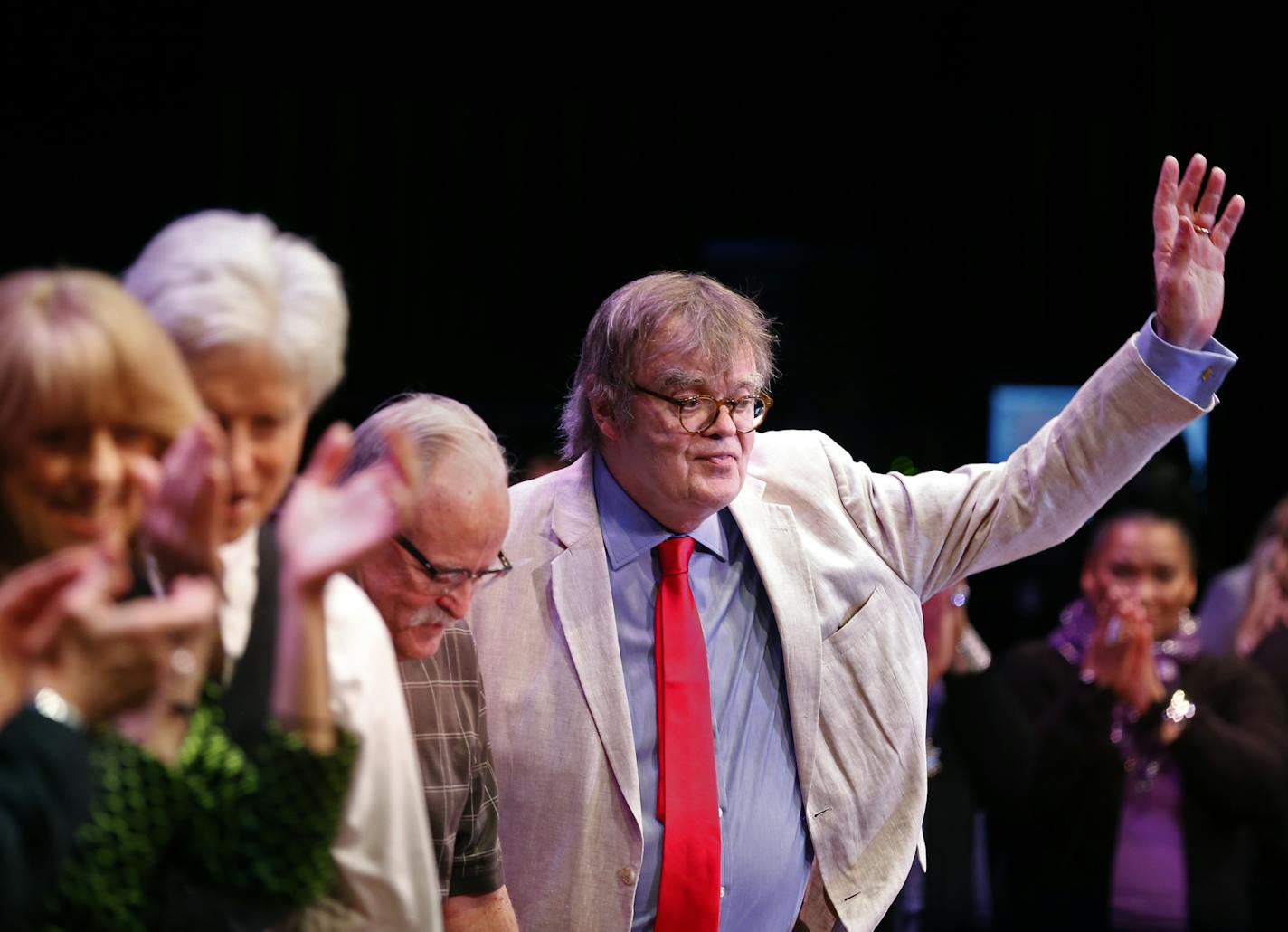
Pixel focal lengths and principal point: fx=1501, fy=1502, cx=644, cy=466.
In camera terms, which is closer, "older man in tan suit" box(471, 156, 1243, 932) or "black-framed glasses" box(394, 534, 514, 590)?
"black-framed glasses" box(394, 534, 514, 590)

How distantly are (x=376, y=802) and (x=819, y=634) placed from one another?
1.11 m

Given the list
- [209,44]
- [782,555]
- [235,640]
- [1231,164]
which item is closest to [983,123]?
[1231,164]

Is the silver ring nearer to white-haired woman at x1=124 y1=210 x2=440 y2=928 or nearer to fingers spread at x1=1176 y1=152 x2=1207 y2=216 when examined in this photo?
white-haired woman at x1=124 y1=210 x2=440 y2=928

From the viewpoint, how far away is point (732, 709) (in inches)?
93.4

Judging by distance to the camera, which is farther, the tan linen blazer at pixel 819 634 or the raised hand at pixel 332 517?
the tan linen blazer at pixel 819 634

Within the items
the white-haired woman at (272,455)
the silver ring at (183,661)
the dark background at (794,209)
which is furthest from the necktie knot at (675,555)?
the dark background at (794,209)

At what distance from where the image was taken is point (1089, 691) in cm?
323

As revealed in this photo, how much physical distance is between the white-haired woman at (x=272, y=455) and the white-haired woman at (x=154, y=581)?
0.18 ft

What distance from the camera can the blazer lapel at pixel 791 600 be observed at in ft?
7.73

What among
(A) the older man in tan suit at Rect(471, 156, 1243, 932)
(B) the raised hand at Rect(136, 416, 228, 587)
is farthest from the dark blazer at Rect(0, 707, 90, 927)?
(A) the older man in tan suit at Rect(471, 156, 1243, 932)

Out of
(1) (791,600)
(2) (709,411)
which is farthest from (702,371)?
(1) (791,600)

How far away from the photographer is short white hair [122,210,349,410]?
4.44 ft

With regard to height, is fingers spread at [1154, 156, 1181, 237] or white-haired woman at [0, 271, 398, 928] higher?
fingers spread at [1154, 156, 1181, 237]

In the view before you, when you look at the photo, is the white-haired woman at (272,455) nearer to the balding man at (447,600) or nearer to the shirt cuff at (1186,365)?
the balding man at (447,600)
